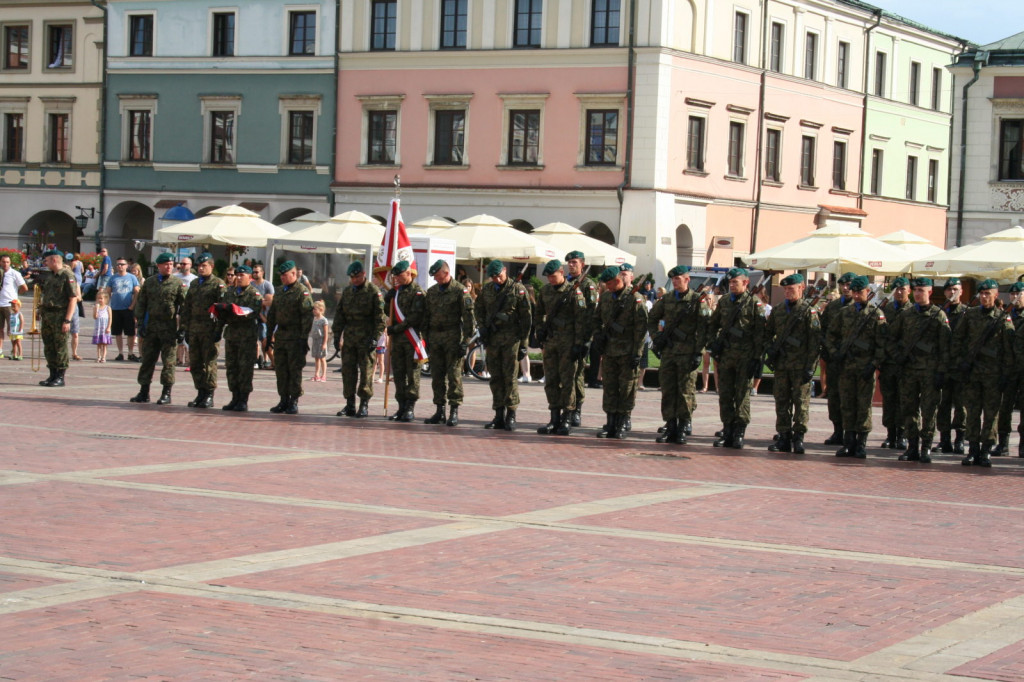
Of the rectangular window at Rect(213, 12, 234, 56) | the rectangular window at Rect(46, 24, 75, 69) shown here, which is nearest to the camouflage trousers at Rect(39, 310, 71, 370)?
the rectangular window at Rect(213, 12, 234, 56)

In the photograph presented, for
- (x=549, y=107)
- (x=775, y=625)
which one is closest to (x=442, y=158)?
(x=549, y=107)

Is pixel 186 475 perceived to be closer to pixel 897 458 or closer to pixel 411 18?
pixel 897 458

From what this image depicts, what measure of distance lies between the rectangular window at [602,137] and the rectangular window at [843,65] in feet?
37.7

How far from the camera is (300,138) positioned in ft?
161

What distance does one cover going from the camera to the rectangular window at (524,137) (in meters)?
45.8

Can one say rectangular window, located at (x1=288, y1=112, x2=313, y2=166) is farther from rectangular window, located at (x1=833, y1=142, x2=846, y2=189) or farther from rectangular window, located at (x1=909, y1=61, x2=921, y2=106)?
rectangular window, located at (x1=909, y1=61, x2=921, y2=106)

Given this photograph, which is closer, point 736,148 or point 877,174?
point 736,148

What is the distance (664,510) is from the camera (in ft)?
37.8

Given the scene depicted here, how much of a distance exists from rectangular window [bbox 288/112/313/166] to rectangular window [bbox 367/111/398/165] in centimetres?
213

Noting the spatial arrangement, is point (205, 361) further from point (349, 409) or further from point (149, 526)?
point (149, 526)

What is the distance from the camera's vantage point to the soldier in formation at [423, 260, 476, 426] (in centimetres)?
1791

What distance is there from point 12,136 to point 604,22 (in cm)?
2196

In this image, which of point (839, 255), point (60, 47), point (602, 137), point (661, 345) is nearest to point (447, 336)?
point (661, 345)

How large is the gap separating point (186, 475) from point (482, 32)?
35158 mm
